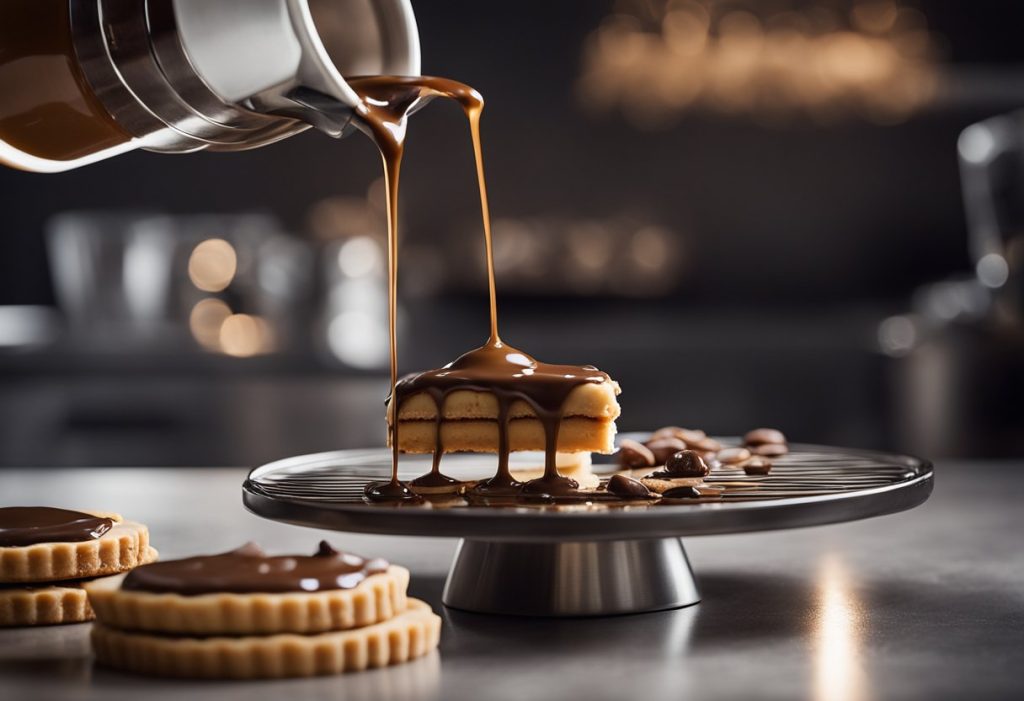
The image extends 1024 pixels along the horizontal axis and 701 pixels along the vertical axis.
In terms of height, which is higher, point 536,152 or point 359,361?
point 536,152

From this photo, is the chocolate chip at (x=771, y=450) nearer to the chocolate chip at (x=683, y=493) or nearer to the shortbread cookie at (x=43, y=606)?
the chocolate chip at (x=683, y=493)

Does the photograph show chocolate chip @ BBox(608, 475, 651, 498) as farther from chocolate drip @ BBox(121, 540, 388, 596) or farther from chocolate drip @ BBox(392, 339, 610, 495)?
chocolate drip @ BBox(121, 540, 388, 596)

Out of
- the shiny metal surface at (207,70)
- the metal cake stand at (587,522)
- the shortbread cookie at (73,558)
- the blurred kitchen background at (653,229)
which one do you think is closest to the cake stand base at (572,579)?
the metal cake stand at (587,522)

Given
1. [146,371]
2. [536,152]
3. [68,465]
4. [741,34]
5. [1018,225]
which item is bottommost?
[68,465]

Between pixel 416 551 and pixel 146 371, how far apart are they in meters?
2.23

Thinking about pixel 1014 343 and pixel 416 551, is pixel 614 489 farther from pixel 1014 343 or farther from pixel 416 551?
pixel 1014 343

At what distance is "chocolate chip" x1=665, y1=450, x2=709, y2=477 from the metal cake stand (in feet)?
0.05

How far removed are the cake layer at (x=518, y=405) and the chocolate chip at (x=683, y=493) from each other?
0.41 ft

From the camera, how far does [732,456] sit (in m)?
1.41

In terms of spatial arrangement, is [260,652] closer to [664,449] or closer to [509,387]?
[509,387]

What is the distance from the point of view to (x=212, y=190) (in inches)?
175

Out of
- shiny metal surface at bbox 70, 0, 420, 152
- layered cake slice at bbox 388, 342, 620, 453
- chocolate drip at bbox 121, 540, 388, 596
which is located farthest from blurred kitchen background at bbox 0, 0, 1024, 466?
chocolate drip at bbox 121, 540, 388, 596

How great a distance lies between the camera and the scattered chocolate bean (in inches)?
55.2

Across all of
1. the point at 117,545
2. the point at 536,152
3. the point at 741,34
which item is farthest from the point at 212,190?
the point at 117,545
